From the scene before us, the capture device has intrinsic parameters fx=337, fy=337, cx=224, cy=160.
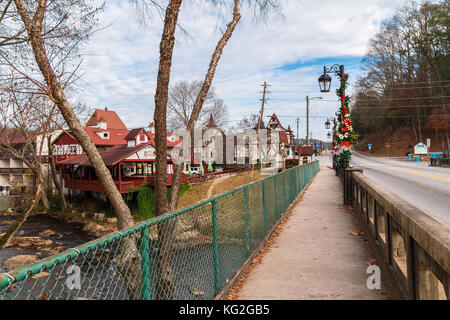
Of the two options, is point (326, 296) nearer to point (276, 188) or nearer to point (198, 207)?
point (198, 207)

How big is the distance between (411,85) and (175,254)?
2676 inches

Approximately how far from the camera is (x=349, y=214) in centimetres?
1016

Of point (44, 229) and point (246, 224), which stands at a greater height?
point (246, 224)

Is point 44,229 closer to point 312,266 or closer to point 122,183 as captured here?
point 122,183

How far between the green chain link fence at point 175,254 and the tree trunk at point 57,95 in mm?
2648

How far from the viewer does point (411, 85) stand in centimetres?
6084

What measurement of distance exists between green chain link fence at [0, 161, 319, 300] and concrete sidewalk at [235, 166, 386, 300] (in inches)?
16.7

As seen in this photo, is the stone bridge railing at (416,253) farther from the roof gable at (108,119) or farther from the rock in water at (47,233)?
the roof gable at (108,119)

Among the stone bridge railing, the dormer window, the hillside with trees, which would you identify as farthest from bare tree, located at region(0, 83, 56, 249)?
the hillside with trees

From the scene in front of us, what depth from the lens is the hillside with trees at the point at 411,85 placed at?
51.8m

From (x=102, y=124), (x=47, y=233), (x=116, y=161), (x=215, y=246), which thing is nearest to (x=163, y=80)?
(x=215, y=246)

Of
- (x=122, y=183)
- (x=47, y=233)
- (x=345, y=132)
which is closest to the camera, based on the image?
(x=345, y=132)

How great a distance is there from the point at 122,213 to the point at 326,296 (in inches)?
196
